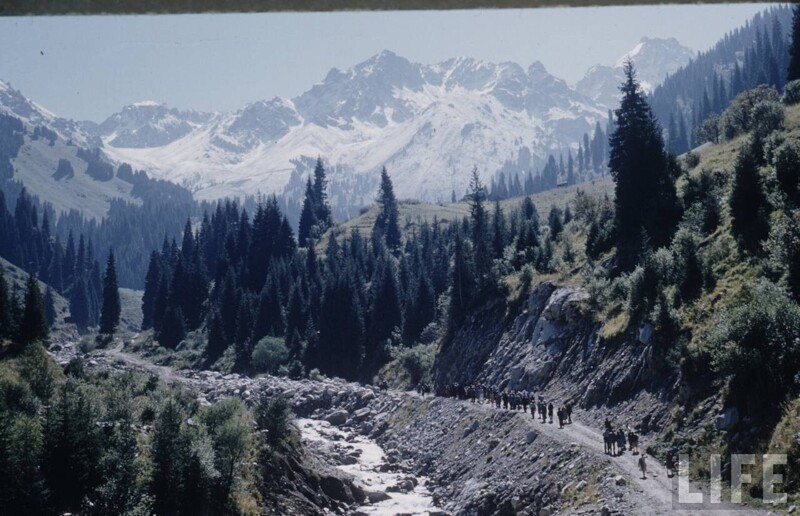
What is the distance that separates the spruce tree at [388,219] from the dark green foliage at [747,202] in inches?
3717

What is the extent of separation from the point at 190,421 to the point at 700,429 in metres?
21.9

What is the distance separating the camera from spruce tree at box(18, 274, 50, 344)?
51981 millimetres

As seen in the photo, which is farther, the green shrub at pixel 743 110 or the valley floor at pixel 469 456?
the green shrub at pixel 743 110

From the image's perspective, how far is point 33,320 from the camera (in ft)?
177

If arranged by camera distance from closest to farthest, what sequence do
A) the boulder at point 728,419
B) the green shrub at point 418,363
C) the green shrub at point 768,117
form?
the boulder at point 728,419 → the green shrub at point 768,117 → the green shrub at point 418,363

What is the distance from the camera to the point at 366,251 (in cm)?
12056

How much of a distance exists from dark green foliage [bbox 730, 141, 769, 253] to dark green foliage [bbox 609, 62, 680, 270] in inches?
352

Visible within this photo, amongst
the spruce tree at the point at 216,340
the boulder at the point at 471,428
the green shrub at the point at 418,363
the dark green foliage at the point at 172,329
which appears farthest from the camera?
the dark green foliage at the point at 172,329

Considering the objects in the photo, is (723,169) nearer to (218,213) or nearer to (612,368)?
(612,368)

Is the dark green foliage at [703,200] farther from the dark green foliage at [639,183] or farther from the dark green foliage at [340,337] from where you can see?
the dark green foliage at [340,337]

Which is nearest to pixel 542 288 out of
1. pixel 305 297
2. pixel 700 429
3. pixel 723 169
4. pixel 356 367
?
pixel 723 169

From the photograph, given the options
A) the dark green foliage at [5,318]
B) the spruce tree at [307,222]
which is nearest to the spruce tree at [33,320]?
the dark green foliage at [5,318]

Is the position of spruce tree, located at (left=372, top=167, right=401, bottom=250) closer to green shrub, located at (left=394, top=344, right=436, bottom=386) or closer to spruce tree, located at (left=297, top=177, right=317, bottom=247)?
spruce tree, located at (left=297, top=177, right=317, bottom=247)

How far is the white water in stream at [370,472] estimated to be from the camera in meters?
37.6
